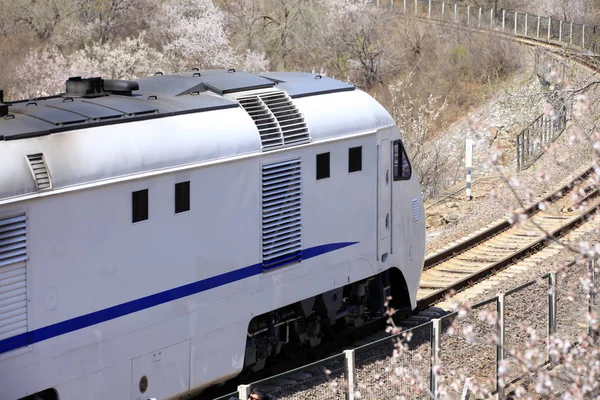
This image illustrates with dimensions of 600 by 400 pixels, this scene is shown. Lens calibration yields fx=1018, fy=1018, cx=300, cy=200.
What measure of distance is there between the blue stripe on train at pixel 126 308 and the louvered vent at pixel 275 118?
132 centimetres

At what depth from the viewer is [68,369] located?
8.87m

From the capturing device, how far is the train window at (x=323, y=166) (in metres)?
11.8

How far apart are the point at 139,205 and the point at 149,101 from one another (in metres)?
1.44

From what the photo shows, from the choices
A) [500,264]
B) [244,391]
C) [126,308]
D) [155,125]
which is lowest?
[500,264]

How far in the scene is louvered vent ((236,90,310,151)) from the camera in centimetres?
1114

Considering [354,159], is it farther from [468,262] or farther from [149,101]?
[468,262]

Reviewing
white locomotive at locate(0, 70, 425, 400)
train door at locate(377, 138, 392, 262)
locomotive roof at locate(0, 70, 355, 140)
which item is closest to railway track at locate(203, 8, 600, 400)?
white locomotive at locate(0, 70, 425, 400)

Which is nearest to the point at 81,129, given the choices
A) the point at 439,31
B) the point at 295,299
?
the point at 295,299

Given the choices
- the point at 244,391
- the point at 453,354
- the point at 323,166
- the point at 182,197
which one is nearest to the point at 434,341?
the point at 453,354

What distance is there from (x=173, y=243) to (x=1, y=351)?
84.1 inches

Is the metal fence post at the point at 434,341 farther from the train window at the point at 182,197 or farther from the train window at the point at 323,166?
the train window at the point at 182,197

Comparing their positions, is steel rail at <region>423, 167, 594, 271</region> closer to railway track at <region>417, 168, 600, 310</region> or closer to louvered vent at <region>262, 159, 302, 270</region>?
railway track at <region>417, 168, 600, 310</region>

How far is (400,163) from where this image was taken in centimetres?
1338

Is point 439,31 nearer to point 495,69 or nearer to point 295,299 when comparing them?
point 495,69
